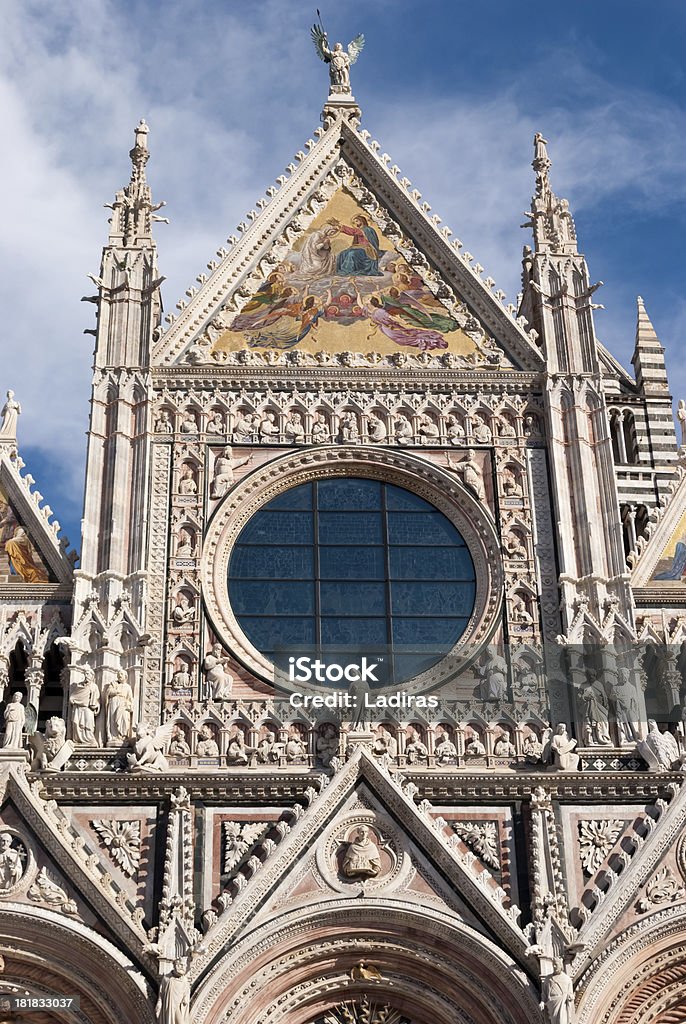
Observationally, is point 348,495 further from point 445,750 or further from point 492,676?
point 445,750

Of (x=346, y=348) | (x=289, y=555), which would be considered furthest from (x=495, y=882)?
(x=346, y=348)

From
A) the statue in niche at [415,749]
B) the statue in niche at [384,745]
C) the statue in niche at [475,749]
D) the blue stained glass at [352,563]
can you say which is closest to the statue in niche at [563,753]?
the statue in niche at [475,749]

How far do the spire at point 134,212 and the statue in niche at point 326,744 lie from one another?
24.0ft

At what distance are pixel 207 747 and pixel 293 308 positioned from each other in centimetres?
646

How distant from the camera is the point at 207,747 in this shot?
59.4 ft

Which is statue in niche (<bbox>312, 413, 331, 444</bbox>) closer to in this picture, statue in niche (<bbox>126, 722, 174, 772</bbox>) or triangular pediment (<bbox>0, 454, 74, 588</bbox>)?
triangular pediment (<bbox>0, 454, 74, 588</bbox>)

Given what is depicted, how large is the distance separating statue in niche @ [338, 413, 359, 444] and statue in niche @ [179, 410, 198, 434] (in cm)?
177

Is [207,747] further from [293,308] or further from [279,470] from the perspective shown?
[293,308]

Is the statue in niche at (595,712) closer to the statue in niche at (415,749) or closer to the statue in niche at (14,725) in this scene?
the statue in niche at (415,749)

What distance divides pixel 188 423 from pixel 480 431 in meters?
3.58

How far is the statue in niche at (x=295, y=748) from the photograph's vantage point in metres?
18.0

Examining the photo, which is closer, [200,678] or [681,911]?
[681,911]

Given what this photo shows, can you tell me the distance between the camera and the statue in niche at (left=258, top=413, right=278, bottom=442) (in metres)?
20.7

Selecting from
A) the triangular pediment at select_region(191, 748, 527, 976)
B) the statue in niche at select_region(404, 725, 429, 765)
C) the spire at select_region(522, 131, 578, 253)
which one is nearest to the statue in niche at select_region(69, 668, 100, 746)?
the triangular pediment at select_region(191, 748, 527, 976)
